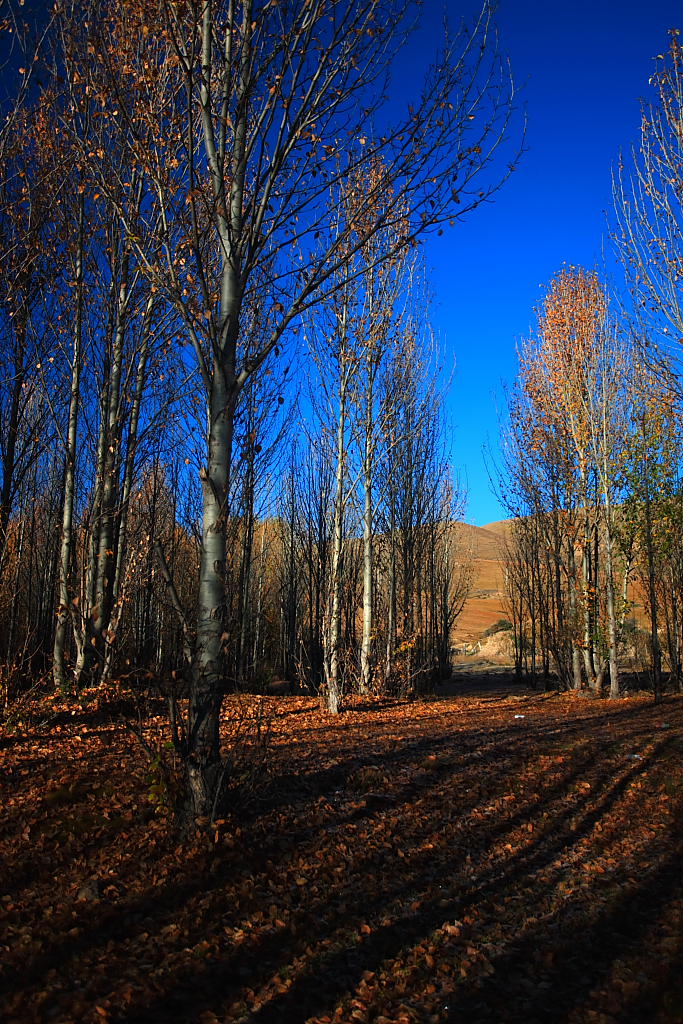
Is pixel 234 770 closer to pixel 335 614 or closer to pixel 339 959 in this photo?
pixel 339 959

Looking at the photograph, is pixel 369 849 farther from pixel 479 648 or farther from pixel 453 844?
pixel 479 648

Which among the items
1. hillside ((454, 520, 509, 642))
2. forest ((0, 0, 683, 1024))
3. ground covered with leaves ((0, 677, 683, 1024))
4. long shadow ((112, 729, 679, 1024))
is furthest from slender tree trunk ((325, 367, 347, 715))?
hillside ((454, 520, 509, 642))

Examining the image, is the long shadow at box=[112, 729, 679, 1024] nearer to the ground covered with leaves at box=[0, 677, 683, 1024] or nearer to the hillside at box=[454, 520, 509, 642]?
the ground covered with leaves at box=[0, 677, 683, 1024]

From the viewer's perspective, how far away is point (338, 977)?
2.85 m

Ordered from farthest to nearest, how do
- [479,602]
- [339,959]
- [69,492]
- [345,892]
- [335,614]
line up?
[479,602] < [335,614] < [69,492] < [345,892] < [339,959]

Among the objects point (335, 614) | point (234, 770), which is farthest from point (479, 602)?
point (234, 770)

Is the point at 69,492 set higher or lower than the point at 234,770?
higher

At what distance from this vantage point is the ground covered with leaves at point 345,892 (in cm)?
269

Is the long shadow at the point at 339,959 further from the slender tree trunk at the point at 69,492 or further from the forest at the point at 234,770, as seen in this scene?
the slender tree trunk at the point at 69,492

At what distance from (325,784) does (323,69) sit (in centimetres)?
554

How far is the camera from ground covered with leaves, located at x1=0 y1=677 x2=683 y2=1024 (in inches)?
106

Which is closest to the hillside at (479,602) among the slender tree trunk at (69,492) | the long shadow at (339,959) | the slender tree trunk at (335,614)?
the slender tree trunk at (335,614)

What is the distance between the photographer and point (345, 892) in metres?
3.62

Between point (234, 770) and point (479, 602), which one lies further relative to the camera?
point (479, 602)
